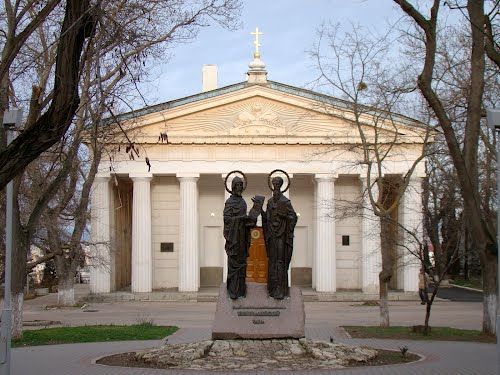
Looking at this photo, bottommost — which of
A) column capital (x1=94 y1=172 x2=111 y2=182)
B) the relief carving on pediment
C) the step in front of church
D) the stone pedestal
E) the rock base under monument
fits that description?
the step in front of church

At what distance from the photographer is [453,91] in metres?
25.3

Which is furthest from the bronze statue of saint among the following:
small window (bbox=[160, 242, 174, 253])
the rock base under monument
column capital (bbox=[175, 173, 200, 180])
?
small window (bbox=[160, 242, 174, 253])

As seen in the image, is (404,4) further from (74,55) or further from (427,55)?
(74,55)

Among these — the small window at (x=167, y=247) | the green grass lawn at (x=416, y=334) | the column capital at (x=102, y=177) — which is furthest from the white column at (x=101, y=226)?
the green grass lawn at (x=416, y=334)

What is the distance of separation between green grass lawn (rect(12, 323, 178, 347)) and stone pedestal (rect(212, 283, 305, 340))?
22.5 feet

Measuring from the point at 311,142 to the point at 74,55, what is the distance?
115ft

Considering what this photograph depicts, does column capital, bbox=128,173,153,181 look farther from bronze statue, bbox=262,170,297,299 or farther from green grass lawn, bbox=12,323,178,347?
bronze statue, bbox=262,170,297,299

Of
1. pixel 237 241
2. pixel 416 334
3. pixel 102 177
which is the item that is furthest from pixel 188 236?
pixel 237 241

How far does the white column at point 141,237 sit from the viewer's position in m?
42.8

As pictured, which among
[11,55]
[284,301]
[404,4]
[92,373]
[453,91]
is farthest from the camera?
[453,91]

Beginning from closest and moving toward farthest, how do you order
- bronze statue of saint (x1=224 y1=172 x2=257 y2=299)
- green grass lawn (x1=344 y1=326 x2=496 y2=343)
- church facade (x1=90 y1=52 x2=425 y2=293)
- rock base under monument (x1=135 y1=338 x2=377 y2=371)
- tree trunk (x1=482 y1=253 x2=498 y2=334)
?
rock base under monument (x1=135 y1=338 x2=377 y2=371) → bronze statue of saint (x1=224 y1=172 x2=257 y2=299) → tree trunk (x1=482 y1=253 x2=498 y2=334) → green grass lawn (x1=344 y1=326 x2=496 y2=343) → church facade (x1=90 y1=52 x2=425 y2=293)

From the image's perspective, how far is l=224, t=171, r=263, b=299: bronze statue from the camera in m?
15.2

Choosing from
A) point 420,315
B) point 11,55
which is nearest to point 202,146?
point 420,315

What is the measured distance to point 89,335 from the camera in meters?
22.1
